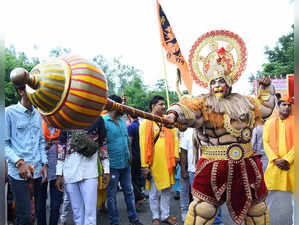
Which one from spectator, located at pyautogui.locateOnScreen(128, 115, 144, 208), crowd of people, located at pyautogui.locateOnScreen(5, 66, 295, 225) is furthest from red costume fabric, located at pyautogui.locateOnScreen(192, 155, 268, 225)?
spectator, located at pyautogui.locateOnScreen(128, 115, 144, 208)

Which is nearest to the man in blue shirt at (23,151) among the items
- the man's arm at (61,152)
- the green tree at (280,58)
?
the man's arm at (61,152)

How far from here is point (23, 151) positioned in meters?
2.97

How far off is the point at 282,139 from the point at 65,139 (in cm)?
321

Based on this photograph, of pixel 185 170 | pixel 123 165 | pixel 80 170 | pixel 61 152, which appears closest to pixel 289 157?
pixel 185 170

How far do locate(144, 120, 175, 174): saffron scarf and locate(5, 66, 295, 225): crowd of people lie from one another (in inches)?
0.6

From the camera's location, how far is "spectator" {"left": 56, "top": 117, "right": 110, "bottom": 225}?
3.18m

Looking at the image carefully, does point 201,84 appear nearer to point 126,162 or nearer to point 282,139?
point 126,162

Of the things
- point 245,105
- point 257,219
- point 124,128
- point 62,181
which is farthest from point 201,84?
point 62,181

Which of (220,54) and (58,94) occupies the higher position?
(220,54)

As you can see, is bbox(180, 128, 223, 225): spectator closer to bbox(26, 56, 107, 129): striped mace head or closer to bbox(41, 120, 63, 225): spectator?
bbox(41, 120, 63, 225): spectator

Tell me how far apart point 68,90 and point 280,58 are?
26966 millimetres

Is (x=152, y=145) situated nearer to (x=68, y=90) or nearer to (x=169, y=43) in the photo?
(x=169, y=43)

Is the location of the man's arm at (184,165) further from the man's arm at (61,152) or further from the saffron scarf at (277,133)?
the man's arm at (61,152)

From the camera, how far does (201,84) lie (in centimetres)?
292
